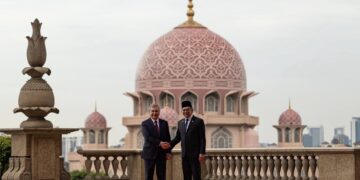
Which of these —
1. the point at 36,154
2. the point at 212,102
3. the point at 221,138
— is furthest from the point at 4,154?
the point at 212,102

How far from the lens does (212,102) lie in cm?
7794

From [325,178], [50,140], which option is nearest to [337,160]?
[325,178]

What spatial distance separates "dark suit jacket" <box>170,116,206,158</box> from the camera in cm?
1402

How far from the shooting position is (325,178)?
1493cm

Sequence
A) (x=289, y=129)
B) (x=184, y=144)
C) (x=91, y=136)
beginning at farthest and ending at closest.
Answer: (x=91, y=136), (x=289, y=129), (x=184, y=144)

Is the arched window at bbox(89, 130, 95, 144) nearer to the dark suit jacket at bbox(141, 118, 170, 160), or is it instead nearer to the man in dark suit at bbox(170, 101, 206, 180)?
the dark suit jacket at bbox(141, 118, 170, 160)

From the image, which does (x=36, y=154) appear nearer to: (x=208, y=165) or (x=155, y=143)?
(x=155, y=143)

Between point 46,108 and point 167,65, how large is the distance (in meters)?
61.1

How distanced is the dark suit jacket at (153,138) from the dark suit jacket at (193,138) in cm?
19

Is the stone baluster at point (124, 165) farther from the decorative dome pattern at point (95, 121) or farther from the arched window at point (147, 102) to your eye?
the decorative dome pattern at point (95, 121)

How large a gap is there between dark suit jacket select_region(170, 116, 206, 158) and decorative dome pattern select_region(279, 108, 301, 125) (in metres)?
67.0

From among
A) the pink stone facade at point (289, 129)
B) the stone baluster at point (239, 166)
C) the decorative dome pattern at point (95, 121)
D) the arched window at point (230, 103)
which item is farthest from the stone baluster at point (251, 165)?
the decorative dome pattern at point (95, 121)

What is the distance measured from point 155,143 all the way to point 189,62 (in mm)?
61203

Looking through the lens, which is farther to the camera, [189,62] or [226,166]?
[189,62]
